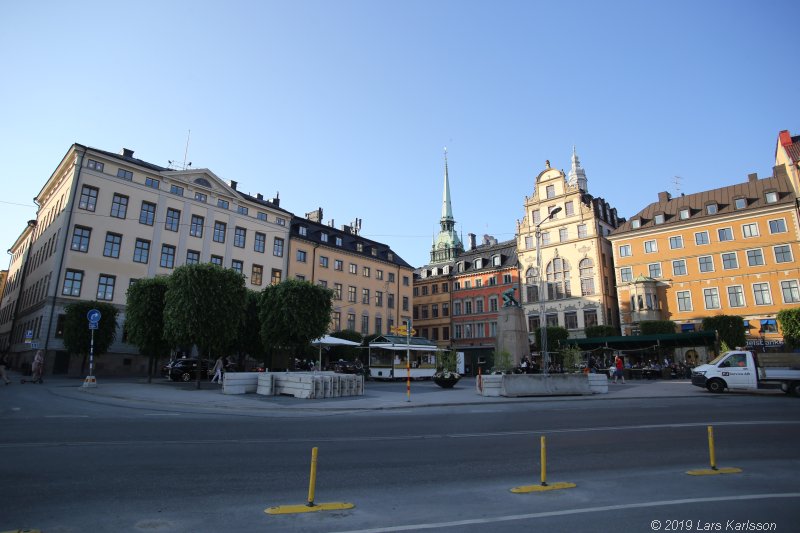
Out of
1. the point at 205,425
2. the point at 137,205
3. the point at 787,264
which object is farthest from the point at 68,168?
the point at 787,264

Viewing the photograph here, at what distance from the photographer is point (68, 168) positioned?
40.4 m

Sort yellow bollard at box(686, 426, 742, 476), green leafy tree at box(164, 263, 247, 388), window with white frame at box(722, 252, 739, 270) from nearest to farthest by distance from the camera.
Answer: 1. yellow bollard at box(686, 426, 742, 476)
2. green leafy tree at box(164, 263, 247, 388)
3. window with white frame at box(722, 252, 739, 270)

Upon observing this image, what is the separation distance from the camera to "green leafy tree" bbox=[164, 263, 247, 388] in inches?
939

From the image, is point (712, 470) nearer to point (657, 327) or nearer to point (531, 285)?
point (657, 327)

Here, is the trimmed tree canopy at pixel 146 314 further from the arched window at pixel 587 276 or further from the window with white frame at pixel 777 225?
the window with white frame at pixel 777 225

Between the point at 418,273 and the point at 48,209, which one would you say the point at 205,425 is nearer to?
the point at 48,209

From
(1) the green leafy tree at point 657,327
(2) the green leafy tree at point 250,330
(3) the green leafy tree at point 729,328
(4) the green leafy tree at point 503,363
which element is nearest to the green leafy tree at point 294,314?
(2) the green leafy tree at point 250,330

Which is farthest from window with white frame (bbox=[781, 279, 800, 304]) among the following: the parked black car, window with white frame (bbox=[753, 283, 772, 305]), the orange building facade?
the parked black car

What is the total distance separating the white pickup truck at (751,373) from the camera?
71.6ft

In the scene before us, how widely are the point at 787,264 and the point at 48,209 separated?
233ft

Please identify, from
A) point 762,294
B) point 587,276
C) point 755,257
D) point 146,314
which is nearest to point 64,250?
point 146,314

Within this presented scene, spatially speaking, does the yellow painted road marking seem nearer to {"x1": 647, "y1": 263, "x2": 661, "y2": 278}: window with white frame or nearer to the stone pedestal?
the stone pedestal

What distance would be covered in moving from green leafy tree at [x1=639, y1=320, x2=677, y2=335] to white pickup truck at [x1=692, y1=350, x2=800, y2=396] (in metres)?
24.9

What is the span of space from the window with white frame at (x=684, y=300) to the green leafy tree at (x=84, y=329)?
5303 cm
